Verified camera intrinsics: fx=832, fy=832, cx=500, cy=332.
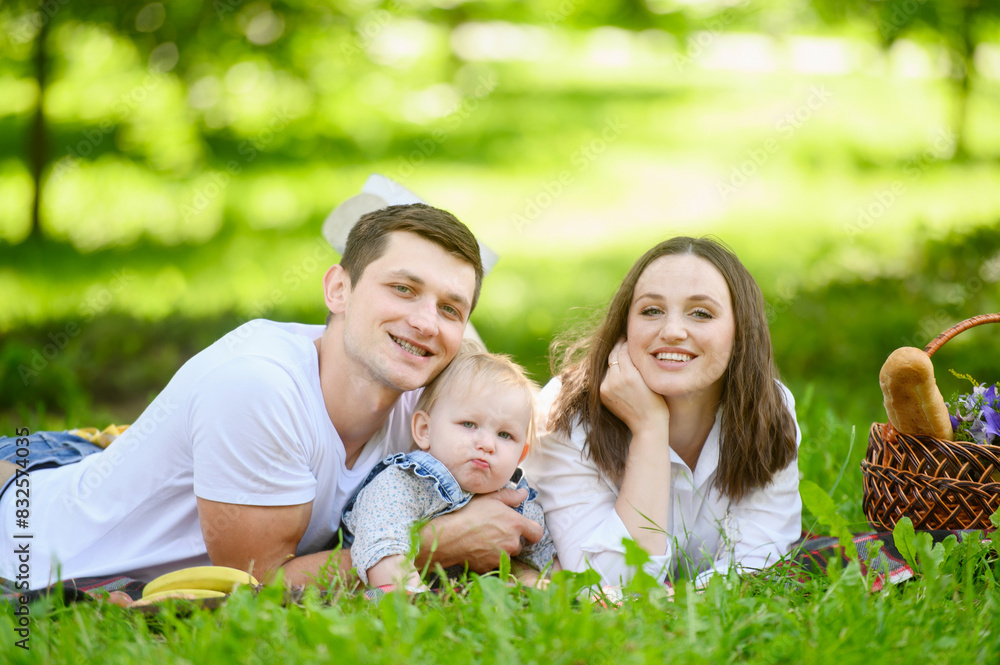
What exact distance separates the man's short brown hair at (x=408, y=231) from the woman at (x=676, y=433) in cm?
61

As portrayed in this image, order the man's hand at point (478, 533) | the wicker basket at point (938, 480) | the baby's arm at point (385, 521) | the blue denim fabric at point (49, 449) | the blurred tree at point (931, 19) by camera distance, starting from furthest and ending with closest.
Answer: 1. the blurred tree at point (931, 19)
2. the blue denim fabric at point (49, 449)
3. the man's hand at point (478, 533)
4. the wicker basket at point (938, 480)
5. the baby's arm at point (385, 521)

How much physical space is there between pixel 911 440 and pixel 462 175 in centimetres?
722

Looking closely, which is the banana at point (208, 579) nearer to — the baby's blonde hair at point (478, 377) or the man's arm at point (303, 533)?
the man's arm at point (303, 533)

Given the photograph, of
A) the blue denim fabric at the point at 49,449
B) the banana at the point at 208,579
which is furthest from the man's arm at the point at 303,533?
the blue denim fabric at the point at 49,449

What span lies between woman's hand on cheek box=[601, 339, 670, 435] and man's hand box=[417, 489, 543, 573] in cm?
51

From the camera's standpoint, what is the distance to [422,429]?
2957 mm

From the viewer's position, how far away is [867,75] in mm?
9828

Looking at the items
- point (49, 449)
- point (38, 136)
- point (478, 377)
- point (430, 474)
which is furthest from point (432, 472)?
point (38, 136)

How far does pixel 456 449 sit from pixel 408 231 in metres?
0.78

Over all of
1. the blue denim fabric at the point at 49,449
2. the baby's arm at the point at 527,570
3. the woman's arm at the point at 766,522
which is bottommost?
the baby's arm at the point at 527,570

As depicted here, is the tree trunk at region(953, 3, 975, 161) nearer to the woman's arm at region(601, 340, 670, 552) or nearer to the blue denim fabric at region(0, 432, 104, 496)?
the woman's arm at region(601, 340, 670, 552)

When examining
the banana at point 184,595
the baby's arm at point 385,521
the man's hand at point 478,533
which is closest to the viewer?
the banana at point 184,595

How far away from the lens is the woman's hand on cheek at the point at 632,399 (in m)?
2.90

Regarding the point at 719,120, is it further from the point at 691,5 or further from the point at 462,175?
the point at 462,175
